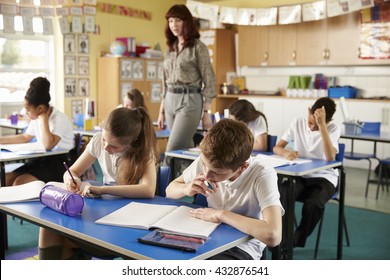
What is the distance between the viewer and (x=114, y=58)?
23.5ft

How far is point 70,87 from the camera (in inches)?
281

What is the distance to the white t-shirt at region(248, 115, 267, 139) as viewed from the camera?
353 centimetres

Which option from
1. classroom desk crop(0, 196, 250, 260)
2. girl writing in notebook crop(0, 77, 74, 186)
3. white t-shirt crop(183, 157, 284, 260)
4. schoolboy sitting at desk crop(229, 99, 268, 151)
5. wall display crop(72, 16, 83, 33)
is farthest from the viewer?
wall display crop(72, 16, 83, 33)

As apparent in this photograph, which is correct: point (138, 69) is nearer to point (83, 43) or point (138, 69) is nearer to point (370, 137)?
point (83, 43)

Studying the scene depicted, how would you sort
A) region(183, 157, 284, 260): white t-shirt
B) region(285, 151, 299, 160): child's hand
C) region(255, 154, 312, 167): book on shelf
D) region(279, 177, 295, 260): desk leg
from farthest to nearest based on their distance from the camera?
region(285, 151, 299, 160): child's hand
region(255, 154, 312, 167): book on shelf
region(279, 177, 295, 260): desk leg
region(183, 157, 284, 260): white t-shirt

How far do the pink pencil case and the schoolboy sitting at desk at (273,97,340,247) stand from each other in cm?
137

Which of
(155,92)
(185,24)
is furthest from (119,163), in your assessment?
(155,92)

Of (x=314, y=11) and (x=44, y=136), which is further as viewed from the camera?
(x=314, y=11)

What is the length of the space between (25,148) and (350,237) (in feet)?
7.83

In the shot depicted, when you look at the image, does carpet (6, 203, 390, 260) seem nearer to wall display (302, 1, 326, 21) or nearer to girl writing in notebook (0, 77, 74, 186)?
girl writing in notebook (0, 77, 74, 186)

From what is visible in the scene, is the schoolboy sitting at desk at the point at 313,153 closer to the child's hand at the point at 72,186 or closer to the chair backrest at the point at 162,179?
the chair backrest at the point at 162,179

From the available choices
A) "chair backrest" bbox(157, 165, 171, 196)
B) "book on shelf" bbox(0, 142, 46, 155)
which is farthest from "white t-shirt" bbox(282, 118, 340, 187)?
"book on shelf" bbox(0, 142, 46, 155)

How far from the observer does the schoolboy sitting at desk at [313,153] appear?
116 inches
